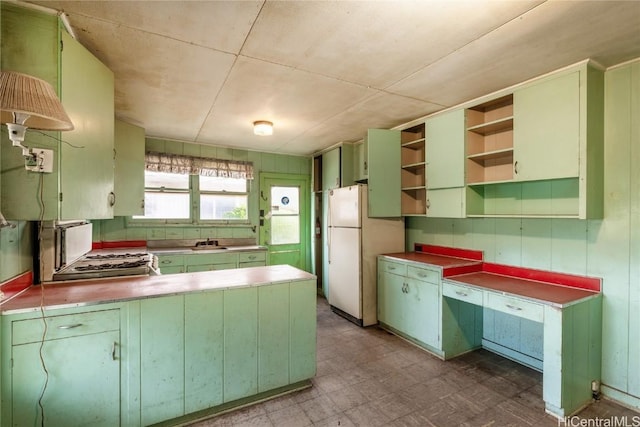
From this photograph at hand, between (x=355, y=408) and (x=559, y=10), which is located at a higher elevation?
(x=559, y=10)

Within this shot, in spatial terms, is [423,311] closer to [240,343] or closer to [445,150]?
[445,150]

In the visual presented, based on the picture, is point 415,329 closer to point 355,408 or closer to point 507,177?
point 355,408

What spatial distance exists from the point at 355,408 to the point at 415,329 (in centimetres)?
121

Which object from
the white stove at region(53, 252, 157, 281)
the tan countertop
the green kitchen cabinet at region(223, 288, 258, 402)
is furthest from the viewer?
the white stove at region(53, 252, 157, 281)

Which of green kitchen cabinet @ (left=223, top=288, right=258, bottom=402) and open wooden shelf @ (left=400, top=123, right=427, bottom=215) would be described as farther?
open wooden shelf @ (left=400, top=123, right=427, bottom=215)

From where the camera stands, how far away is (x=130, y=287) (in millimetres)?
1983

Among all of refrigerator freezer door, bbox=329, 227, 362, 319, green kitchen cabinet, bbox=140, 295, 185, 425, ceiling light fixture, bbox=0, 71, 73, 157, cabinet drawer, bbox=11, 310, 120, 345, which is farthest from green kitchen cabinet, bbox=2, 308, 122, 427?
refrigerator freezer door, bbox=329, 227, 362, 319

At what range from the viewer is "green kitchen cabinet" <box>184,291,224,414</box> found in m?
1.90

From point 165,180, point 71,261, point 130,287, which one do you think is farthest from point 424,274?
point 165,180

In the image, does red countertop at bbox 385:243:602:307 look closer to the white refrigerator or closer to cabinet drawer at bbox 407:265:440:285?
cabinet drawer at bbox 407:265:440:285

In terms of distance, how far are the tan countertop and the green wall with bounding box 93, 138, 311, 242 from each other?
6.51 ft

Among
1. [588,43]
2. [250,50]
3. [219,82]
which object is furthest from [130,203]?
[588,43]

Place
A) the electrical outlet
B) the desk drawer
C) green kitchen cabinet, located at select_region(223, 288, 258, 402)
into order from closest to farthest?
the electrical outlet → green kitchen cabinet, located at select_region(223, 288, 258, 402) → the desk drawer

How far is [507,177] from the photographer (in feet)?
9.04
